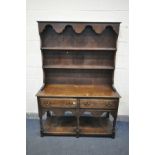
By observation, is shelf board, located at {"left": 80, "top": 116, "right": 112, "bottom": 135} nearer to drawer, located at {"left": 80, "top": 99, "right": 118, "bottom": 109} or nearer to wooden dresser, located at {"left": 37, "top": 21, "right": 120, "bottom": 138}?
wooden dresser, located at {"left": 37, "top": 21, "right": 120, "bottom": 138}

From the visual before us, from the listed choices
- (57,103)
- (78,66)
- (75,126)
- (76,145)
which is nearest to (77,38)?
(78,66)

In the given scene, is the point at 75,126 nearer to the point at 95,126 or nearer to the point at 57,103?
the point at 95,126

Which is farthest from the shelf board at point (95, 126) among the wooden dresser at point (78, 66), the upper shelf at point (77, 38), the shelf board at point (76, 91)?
the upper shelf at point (77, 38)

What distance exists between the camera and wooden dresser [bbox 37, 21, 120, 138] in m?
2.94

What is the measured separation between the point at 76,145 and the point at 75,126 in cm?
36

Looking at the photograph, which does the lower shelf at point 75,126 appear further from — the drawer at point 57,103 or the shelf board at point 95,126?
the drawer at point 57,103

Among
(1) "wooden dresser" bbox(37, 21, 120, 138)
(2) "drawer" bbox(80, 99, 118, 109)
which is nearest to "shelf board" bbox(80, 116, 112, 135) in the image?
(1) "wooden dresser" bbox(37, 21, 120, 138)

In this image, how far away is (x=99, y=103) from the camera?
108 inches
